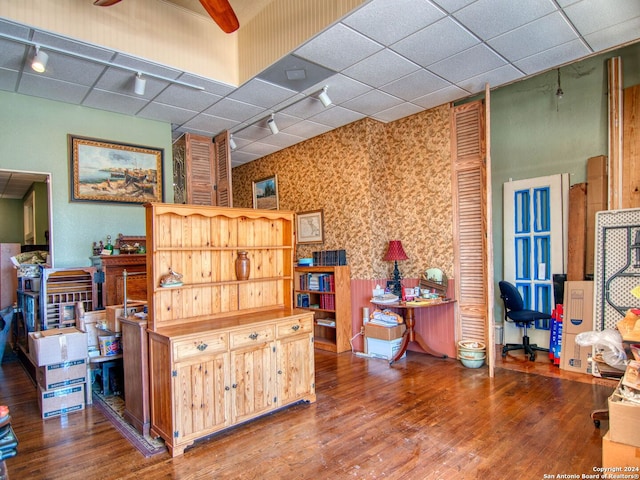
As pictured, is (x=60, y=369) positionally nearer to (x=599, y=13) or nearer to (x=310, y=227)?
(x=310, y=227)

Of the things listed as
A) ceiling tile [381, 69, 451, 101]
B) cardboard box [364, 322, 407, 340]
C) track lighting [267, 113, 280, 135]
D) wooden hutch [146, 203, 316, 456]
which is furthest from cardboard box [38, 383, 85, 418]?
ceiling tile [381, 69, 451, 101]

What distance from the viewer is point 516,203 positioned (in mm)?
5586

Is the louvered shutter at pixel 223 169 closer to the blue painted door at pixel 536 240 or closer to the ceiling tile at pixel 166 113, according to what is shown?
the ceiling tile at pixel 166 113

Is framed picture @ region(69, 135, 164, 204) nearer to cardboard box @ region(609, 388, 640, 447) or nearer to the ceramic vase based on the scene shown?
the ceramic vase

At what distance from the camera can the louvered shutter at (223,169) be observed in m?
5.98

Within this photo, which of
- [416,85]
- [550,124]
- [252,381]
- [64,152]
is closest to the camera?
[252,381]

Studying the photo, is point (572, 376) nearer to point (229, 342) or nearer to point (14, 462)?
point (229, 342)

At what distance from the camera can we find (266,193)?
762 centimetres

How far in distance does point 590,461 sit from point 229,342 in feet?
8.91

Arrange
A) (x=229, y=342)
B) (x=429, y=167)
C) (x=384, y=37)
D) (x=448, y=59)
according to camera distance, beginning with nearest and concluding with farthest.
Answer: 1. (x=229, y=342)
2. (x=384, y=37)
3. (x=448, y=59)
4. (x=429, y=167)

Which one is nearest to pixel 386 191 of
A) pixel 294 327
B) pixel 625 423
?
pixel 294 327

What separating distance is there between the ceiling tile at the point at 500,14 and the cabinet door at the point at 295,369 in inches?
125

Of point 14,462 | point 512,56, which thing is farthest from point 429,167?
point 14,462

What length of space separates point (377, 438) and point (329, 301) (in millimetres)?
2841
